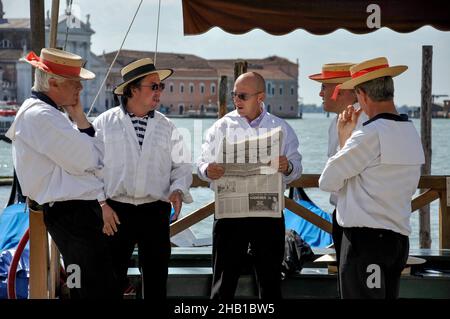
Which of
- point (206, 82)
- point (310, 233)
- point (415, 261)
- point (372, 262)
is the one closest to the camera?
point (372, 262)

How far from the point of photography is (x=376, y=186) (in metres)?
3.79

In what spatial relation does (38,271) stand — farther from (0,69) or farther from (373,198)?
(0,69)

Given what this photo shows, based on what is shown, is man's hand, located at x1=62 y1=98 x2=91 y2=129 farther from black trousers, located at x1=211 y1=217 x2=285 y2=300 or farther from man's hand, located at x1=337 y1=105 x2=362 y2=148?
man's hand, located at x1=337 y1=105 x2=362 y2=148

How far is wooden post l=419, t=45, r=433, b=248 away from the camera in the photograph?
10.6 meters

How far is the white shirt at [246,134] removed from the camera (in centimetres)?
443

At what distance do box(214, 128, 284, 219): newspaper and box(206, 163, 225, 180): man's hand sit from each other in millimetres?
41

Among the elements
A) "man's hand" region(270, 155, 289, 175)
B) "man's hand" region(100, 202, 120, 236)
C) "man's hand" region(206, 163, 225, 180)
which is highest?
"man's hand" region(270, 155, 289, 175)

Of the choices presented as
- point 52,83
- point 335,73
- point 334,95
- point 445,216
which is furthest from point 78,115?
point 445,216

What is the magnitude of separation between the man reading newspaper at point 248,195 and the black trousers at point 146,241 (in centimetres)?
26

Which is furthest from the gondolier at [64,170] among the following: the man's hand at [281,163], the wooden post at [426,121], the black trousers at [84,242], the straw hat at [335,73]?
the wooden post at [426,121]

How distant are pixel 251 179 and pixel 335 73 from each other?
0.80 meters

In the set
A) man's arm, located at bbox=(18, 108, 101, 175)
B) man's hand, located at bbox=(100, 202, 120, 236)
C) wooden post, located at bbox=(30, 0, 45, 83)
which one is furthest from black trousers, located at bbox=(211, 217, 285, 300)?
wooden post, located at bbox=(30, 0, 45, 83)

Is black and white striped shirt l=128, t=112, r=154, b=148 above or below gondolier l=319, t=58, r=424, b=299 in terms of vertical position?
above

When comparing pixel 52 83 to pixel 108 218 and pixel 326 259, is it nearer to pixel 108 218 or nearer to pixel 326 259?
pixel 108 218
